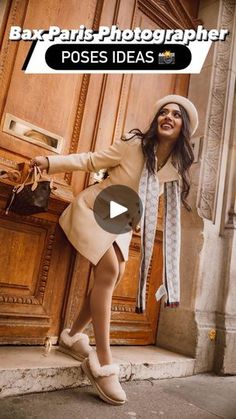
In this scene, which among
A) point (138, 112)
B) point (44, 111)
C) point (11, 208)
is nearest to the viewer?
point (11, 208)

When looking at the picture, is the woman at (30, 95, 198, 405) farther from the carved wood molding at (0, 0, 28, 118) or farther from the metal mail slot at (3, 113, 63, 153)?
the carved wood molding at (0, 0, 28, 118)

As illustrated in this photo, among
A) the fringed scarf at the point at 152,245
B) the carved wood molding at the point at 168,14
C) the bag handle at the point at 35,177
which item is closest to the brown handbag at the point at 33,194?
the bag handle at the point at 35,177

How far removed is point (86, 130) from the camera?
8.86 feet

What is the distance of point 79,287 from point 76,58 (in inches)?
62.4

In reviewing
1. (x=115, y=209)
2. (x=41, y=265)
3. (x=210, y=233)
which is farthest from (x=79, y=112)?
(x=210, y=233)

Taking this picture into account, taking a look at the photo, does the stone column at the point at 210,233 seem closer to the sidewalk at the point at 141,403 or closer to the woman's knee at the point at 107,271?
the sidewalk at the point at 141,403

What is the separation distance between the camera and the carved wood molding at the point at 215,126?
3189 millimetres

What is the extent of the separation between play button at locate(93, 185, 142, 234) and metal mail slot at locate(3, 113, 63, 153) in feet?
2.12

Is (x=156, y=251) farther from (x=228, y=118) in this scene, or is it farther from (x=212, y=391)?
(x=228, y=118)

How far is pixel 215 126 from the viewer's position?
130 inches

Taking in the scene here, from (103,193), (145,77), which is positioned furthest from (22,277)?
(145,77)

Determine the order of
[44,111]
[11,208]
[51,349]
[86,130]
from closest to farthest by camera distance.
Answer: [11,208] < [51,349] < [44,111] < [86,130]

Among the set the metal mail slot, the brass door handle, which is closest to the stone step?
the brass door handle

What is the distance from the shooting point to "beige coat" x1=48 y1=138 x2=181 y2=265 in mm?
1994
